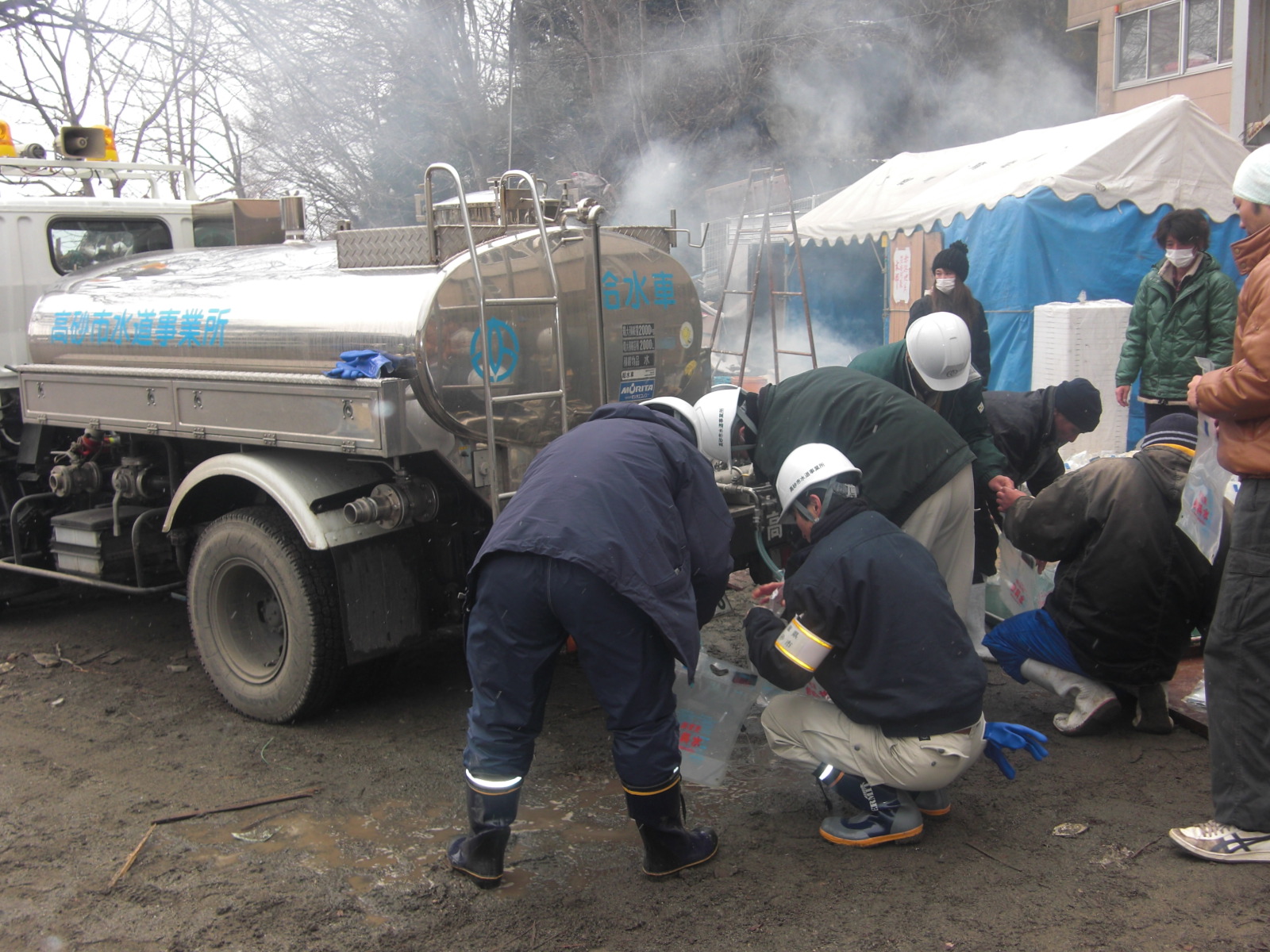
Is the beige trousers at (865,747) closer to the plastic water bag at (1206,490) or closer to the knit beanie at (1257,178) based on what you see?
the plastic water bag at (1206,490)

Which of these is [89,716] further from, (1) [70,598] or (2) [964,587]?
(2) [964,587]

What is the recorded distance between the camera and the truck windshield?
5.87 metres

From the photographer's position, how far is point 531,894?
3.00m

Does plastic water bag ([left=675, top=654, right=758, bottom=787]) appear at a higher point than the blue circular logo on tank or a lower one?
lower

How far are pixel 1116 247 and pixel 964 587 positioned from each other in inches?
244

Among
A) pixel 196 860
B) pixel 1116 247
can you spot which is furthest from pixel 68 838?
pixel 1116 247

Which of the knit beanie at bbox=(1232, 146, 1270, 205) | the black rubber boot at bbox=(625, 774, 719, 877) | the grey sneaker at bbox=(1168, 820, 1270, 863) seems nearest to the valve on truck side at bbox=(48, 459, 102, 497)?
the black rubber boot at bbox=(625, 774, 719, 877)

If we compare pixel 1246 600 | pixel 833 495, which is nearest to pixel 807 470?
pixel 833 495

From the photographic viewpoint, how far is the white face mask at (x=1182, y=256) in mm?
5945

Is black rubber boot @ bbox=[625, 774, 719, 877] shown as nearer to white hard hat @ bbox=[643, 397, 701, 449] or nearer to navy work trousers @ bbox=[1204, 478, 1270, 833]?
white hard hat @ bbox=[643, 397, 701, 449]

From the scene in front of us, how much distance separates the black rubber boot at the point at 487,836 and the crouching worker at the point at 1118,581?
7.35ft

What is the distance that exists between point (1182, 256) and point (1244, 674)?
379cm

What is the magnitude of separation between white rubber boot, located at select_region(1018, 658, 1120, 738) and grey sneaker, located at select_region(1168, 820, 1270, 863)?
88cm

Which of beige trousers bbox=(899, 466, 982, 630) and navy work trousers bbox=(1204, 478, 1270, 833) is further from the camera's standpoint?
beige trousers bbox=(899, 466, 982, 630)
